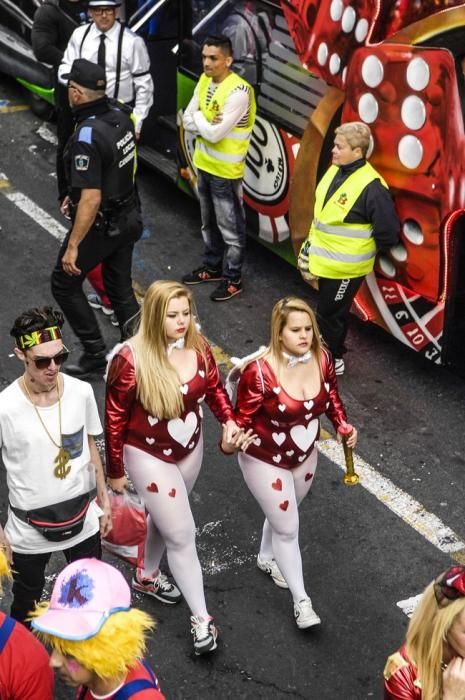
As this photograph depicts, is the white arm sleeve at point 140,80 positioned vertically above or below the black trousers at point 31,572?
above

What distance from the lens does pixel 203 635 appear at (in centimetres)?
525

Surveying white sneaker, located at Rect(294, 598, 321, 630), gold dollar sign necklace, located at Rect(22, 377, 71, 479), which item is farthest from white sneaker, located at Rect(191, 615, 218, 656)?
gold dollar sign necklace, located at Rect(22, 377, 71, 479)

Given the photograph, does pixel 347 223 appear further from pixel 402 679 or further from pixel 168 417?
pixel 402 679

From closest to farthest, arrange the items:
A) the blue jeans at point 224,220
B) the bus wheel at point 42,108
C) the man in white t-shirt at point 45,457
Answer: the man in white t-shirt at point 45,457 < the blue jeans at point 224,220 < the bus wheel at point 42,108

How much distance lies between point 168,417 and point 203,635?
108cm

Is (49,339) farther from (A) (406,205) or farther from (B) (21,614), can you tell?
(A) (406,205)

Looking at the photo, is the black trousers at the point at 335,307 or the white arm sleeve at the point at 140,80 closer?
the black trousers at the point at 335,307

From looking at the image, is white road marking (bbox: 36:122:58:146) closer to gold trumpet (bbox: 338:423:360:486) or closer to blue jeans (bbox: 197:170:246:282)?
blue jeans (bbox: 197:170:246:282)

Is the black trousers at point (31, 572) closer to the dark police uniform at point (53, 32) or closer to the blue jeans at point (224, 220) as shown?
the blue jeans at point (224, 220)

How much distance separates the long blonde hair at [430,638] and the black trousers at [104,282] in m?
3.93

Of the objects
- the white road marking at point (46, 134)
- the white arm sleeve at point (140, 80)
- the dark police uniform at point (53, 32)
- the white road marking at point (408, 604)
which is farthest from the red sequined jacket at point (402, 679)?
the white road marking at point (46, 134)

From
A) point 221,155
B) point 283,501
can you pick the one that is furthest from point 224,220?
point 283,501

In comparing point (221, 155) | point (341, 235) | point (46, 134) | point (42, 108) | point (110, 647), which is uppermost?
point (110, 647)

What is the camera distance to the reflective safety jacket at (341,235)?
6.91 m
